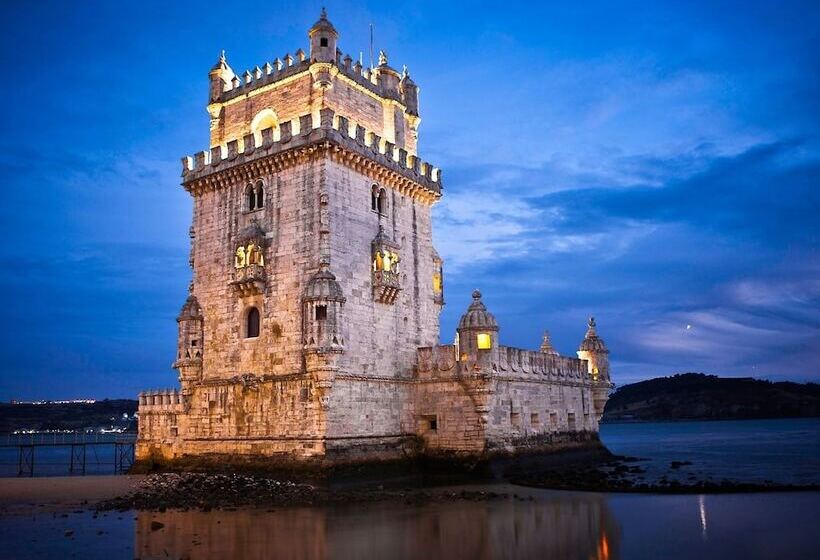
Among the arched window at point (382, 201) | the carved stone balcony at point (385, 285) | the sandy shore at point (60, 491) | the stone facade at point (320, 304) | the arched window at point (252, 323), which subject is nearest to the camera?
the sandy shore at point (60, 491)

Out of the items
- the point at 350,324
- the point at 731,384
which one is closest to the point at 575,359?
the point at 350,324

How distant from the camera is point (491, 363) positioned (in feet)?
109

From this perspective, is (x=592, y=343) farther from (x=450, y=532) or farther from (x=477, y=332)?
(x=450, y=532)

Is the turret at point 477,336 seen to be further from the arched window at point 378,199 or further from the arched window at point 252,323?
the arched window at point 252,323

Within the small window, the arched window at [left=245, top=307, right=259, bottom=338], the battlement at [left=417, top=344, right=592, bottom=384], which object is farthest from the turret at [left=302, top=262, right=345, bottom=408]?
the small window

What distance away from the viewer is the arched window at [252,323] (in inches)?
1284

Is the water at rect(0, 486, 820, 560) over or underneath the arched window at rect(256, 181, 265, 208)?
underneath

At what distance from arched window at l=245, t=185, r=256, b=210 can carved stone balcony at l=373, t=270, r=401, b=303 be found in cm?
670

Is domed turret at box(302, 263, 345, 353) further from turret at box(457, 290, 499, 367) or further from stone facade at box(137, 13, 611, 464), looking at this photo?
turret at box(457, 290, 499, 367)

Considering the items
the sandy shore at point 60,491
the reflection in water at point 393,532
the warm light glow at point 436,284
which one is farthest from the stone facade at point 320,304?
the reflection in water at point 393,532

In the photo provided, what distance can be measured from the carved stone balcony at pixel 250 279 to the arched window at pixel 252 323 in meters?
0.87

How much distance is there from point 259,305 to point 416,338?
7979 mm

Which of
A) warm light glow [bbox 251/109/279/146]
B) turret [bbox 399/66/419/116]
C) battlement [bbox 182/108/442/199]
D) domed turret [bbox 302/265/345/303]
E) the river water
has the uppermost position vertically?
turret [bbox 399/66/419/116]

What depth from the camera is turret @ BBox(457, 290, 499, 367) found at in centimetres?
3316
